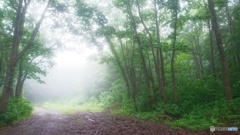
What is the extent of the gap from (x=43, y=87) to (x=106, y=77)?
33.7 m

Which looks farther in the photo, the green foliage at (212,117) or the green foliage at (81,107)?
the green foliage at (81,107)

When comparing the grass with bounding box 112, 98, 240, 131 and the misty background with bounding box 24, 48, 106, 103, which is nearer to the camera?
the grass with bounding box 112, 98, 240, 131

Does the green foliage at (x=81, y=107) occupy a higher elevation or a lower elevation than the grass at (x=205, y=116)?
higher

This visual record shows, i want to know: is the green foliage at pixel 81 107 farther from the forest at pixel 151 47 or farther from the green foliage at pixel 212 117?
the green foliage at pixel 212 117

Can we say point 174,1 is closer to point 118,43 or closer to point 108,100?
point 118,43

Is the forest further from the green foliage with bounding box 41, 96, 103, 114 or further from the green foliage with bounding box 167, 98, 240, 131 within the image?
the green foliage with bounding box 41, 96, 103, 114

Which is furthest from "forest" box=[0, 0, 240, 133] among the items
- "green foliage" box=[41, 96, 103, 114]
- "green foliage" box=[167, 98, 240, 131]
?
"green foliage" box=[41, 96, 103, 114]

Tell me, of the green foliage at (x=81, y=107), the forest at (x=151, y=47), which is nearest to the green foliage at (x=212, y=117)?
the forest at (x=151, y=47)

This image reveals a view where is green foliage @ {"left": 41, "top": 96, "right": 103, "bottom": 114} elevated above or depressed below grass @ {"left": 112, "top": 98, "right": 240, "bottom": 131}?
above

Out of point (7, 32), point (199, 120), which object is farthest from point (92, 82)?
point (199, 120)

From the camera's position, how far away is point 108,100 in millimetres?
27656

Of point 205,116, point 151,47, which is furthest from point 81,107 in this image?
point 205,116

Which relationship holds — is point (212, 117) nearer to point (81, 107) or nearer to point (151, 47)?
point (151, 47)

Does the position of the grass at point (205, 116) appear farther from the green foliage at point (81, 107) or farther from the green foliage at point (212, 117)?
the green foliage at point (81, 107)
